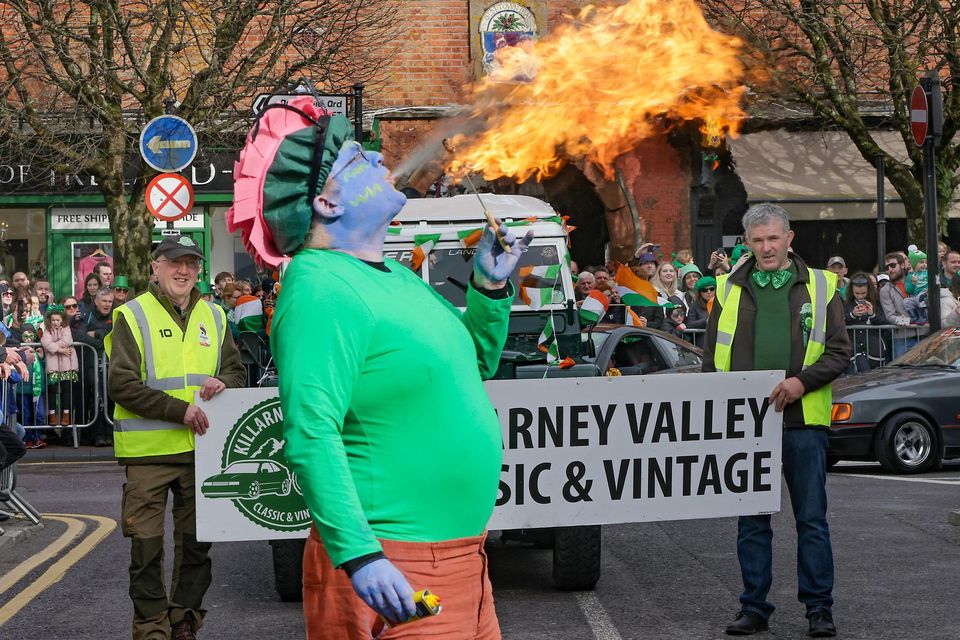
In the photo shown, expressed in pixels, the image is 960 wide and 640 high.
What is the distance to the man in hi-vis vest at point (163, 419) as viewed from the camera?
21.5ft

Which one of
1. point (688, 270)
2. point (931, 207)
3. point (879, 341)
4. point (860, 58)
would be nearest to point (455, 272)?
point (931, 207)

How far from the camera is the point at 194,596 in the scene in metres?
6.75

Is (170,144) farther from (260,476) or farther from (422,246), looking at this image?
(260,476)

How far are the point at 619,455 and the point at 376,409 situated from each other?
13.4ft

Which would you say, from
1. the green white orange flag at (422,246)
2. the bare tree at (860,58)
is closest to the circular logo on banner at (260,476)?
the green white orange flag at (422,246)

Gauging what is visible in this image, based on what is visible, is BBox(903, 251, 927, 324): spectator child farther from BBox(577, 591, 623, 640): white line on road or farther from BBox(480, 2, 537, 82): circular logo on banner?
BBox(577, 591, 623, 640): white line on road

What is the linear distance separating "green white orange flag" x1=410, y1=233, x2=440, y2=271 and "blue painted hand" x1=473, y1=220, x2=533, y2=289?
21.0 feet

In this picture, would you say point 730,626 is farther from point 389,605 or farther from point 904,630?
point 389,605

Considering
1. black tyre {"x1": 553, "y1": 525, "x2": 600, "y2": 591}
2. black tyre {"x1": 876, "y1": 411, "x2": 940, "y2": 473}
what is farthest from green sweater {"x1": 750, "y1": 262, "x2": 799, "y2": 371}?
black tyre {"x1": 876, "y1": 411, "x2": 940, "y2": 473}

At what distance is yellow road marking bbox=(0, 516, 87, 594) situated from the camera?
355 inches

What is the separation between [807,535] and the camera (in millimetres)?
6797

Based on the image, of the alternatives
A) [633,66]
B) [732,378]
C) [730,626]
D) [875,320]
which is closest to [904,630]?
[730,626]

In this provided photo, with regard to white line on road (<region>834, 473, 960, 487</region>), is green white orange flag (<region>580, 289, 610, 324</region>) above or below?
above

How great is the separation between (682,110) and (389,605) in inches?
247
